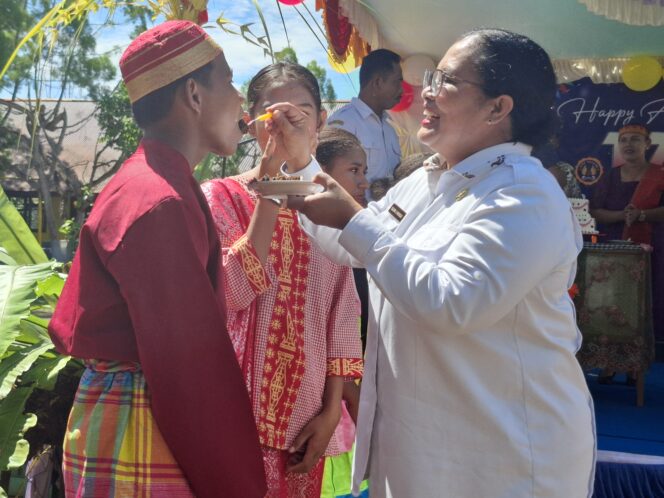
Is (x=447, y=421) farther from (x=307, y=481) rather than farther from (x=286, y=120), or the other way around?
(x=286, y=120)

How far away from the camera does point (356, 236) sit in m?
1.69

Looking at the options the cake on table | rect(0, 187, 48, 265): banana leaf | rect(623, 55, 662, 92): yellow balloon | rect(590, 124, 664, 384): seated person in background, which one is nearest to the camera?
rect(0, 187, 48, 265): banana leaf

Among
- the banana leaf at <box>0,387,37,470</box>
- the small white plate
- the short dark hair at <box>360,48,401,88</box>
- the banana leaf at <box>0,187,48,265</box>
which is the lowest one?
the banana leaf at <box>0,387,37,470</box>

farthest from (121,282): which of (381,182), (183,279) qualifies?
(381,182)

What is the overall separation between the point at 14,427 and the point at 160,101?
1.52m

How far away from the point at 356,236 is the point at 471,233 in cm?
24

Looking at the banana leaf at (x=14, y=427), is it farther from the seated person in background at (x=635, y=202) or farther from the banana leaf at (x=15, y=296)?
the seated person in background at (x=635, y=202)

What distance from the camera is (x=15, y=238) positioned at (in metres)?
3.40

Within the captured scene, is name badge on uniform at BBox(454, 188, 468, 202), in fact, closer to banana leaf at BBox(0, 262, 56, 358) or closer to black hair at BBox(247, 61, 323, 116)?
black hair at BBox(247, 61, 323, 116)

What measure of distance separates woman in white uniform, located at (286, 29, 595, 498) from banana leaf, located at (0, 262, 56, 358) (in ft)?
4.43

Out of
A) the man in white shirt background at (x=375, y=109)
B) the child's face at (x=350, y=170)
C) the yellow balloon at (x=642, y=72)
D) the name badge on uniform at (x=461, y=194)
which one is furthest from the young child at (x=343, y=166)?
the yellow balloon at (x=642, y=72)

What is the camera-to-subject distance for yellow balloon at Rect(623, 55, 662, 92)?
7203mm

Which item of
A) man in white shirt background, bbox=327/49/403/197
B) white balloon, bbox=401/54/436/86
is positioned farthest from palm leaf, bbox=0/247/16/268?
white balloon, bbox=401/54/436/86

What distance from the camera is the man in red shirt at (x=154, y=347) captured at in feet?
4.73
